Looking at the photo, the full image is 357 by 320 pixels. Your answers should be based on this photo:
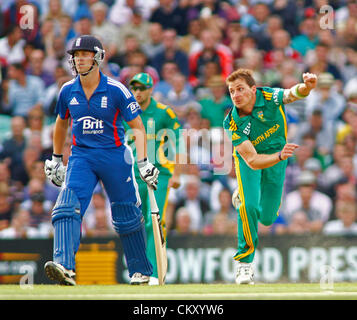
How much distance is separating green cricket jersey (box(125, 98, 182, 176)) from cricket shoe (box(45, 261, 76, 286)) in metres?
2.85

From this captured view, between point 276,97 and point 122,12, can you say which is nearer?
point 276,97

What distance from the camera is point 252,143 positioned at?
936 cm

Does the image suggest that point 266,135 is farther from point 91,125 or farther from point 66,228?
point 66,228

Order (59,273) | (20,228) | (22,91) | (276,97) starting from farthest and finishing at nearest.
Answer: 1. (22,91)
2. (20,228)
3. (276,97)
4. (59,273)

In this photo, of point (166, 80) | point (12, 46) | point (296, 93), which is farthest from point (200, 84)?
point (296, 93)

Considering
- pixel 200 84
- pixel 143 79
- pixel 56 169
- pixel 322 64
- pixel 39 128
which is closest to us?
pixel 56 169

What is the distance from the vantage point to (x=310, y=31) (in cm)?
1558

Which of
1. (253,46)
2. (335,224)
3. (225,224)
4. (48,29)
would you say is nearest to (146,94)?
(225,224)

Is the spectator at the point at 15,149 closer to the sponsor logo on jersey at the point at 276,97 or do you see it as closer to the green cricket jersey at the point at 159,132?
the green cricket jersey at the point at 159,132

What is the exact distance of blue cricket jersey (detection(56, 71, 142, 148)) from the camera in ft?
27.9

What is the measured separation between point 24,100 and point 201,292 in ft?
28.5

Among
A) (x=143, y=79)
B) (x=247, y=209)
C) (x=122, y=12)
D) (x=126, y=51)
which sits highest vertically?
(x=122, y=12)

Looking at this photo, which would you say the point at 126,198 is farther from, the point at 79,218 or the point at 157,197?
the point at 157,197

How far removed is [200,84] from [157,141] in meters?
4.46
